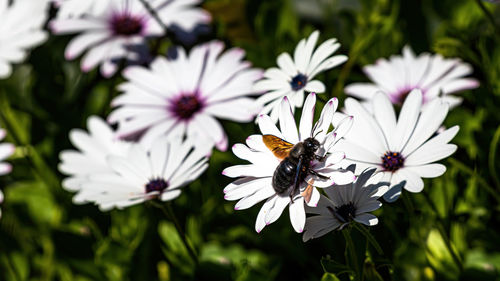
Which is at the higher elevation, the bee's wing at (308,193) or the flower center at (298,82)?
the flower center at (298,82)

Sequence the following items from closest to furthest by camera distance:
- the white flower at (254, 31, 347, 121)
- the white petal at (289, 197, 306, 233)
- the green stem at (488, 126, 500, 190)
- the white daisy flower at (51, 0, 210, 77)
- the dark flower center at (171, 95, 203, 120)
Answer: the white petal at (289, 197, 306, 233) < the white flower at (254, 31, 347, 121) < the green stem at (488, 126, 500, 190) < the dark flower center at (171, 95, 203, 120) < the white daisy flower at (51, 0, 210, 77)

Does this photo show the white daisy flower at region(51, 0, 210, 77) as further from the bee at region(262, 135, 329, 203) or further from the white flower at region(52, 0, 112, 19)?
the bee at region(262, 135, 329, 203)

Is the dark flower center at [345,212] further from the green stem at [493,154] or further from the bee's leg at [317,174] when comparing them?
the green stem at [493,154]

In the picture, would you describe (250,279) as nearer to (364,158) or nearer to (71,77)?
(364,158)

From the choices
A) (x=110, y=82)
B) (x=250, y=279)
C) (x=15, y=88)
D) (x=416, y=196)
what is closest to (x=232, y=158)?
(x=250, y=279)

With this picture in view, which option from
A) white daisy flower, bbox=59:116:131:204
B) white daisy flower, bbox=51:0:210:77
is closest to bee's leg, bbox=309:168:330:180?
white daisy flower, bbox=59:116:131:204

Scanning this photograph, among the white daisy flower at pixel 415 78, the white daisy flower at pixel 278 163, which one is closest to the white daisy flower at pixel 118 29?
the white daisy flower at pixel 415 78
